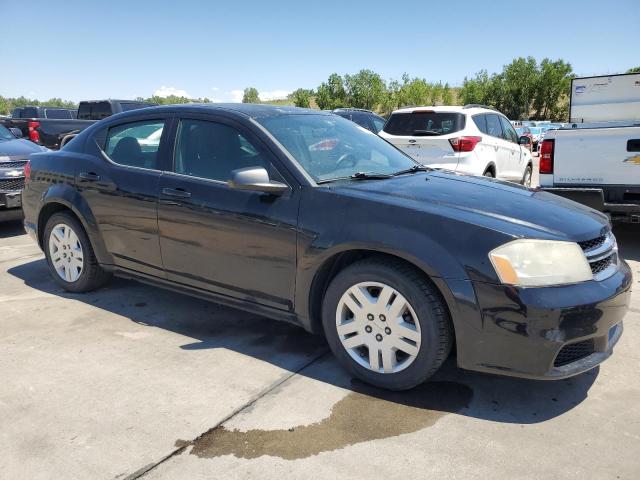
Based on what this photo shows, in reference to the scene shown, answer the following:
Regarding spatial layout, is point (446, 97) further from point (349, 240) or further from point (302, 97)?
point (349, 240)

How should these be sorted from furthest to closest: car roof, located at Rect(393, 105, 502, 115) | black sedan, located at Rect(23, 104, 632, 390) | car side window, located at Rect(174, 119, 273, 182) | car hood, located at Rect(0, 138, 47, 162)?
1. car roof, located at Rect(393, 105, 502, 115)
2. car hood, located at Rect(0, 138, 47, 162)
3. car side window, located at Rect(174, 119, 273, 182)
4. black sedan, located at Rect(23, 104, 632, 390)

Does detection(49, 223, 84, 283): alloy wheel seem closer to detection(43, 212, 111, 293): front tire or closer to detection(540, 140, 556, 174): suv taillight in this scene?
detection(43, 212, 111, 293): front tire

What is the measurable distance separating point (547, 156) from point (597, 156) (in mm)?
523

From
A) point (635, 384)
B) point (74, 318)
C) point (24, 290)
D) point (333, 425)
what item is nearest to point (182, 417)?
point (333, 425)

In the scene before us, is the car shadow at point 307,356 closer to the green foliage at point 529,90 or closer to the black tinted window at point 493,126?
the black tinted window at point 493,126

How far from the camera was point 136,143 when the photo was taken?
432 centimetres

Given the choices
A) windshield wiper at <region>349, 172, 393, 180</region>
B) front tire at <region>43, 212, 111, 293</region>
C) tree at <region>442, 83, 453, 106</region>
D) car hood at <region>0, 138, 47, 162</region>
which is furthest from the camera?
tree at <region>442, 83, 453, 106</region>

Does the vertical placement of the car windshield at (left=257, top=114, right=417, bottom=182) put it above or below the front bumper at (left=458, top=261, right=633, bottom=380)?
above

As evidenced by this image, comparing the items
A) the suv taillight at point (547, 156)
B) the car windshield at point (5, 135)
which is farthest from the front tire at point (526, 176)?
the car windshield at point (5, 135)

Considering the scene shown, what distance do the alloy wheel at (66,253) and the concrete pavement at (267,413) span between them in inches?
29.9

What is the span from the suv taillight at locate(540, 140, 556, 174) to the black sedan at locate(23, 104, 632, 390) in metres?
2.87

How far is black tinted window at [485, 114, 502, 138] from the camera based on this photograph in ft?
30.5

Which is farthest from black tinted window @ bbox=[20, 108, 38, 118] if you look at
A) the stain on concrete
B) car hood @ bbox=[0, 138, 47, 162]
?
the stain on concrete

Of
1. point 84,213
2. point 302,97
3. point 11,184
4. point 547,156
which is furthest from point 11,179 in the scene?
point 302,97
